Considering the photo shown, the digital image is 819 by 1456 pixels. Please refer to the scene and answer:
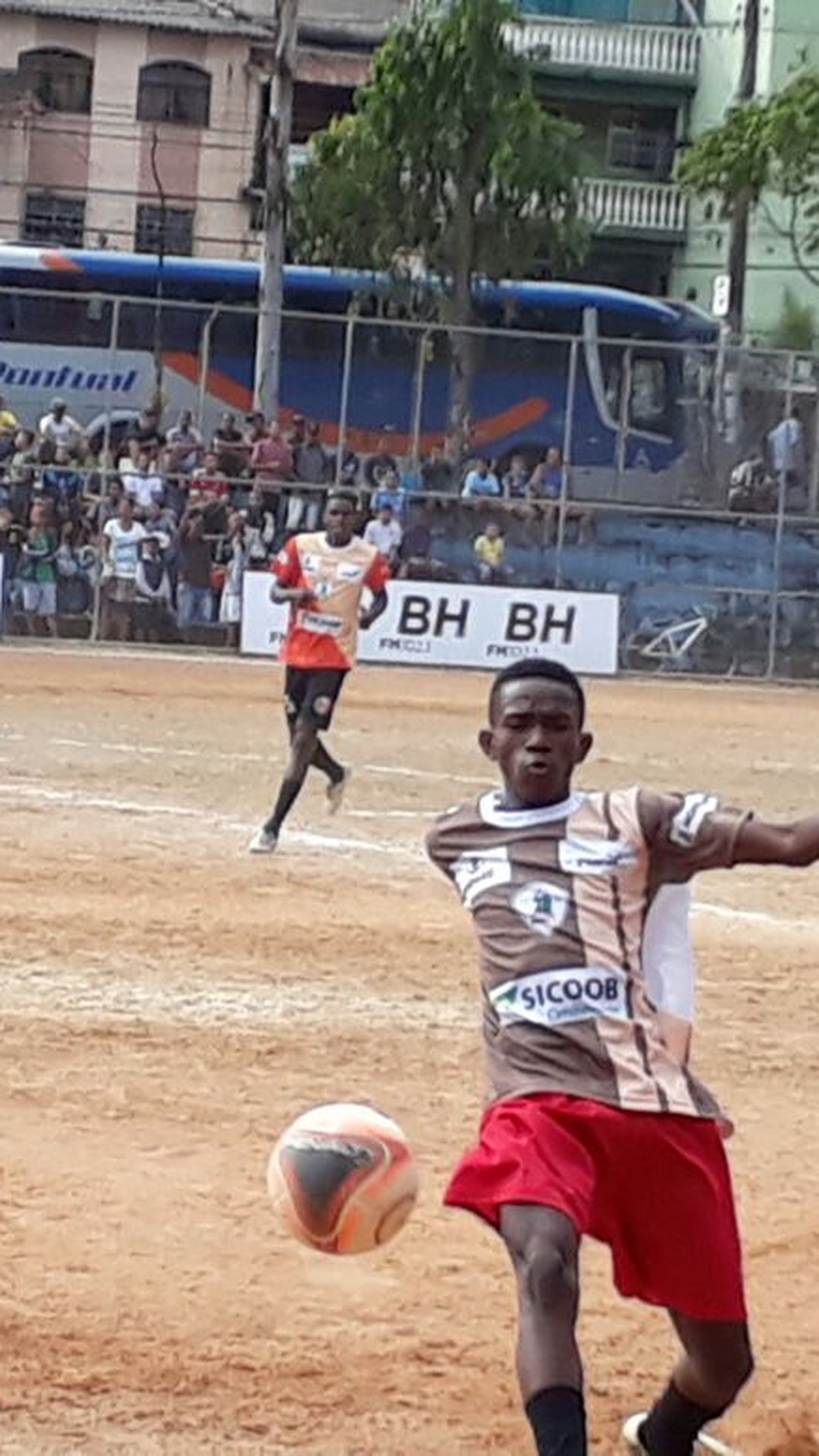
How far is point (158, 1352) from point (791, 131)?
37.8m

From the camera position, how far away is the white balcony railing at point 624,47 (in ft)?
195

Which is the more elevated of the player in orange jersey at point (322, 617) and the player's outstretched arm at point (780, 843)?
the player's outstretched arm at point (780, 843)

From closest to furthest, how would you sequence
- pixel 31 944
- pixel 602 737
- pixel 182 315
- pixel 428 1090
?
pixel 428 1090 → pixel 31 944 → pixel 602 737 → pixel 182 315

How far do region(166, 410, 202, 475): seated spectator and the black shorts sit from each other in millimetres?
15781

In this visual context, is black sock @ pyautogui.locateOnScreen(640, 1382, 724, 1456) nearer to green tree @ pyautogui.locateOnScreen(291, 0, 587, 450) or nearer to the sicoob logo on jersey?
the sicoob logo on jersey

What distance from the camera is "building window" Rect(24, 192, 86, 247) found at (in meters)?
59.0

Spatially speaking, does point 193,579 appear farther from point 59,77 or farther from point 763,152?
point 59,77

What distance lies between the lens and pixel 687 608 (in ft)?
110

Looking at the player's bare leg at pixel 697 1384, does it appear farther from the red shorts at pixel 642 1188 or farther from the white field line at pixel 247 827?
the white field line at pixel 247 827

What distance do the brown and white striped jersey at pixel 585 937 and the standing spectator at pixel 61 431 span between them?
90.6 feet

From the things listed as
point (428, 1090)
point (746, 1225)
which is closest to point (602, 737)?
point (428, 1090)

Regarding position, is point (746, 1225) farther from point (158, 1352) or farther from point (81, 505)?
point (81, 505)

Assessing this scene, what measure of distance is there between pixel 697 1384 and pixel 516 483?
1113 inches

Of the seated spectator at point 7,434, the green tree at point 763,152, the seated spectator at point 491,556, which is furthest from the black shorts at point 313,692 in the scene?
the green tree at point 763,152
